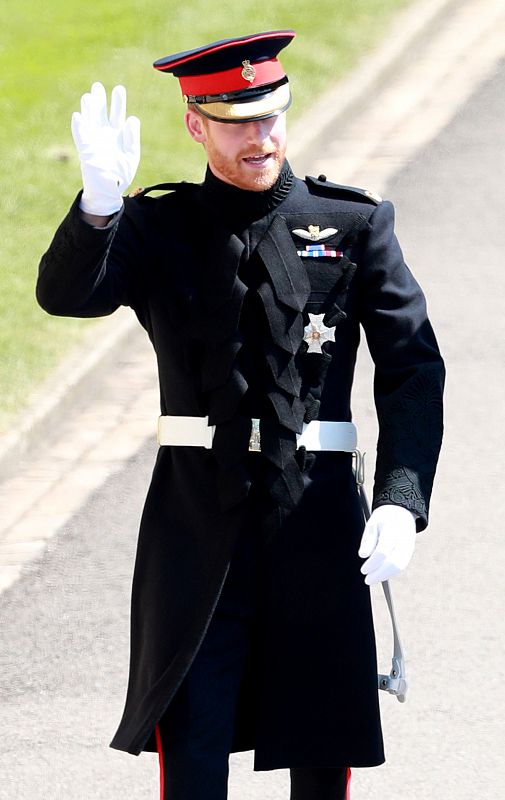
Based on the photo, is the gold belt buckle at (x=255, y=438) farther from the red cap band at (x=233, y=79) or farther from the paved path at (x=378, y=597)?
the paved path at (x=378, y=597)

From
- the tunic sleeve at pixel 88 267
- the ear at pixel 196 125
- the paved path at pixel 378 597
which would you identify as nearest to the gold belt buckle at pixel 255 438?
the tunic sleeve at pixel 88 267

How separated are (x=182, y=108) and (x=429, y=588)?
4.90 meters

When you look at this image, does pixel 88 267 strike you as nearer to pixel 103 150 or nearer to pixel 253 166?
pixel 103 150

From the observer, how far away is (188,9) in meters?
11.6

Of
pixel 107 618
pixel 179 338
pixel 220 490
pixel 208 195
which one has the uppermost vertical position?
pixel 208 195

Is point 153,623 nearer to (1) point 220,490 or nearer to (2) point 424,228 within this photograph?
(1) point 220,490

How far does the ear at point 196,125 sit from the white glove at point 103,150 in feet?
0.70

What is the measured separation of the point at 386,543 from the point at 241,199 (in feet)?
2.66

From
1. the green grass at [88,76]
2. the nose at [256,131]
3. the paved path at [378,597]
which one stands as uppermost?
the nose at [256,131]

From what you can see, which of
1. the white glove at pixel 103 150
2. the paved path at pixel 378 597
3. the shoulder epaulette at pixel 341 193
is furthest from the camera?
the paved path at pixel 378 597

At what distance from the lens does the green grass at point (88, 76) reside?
8.89 metres

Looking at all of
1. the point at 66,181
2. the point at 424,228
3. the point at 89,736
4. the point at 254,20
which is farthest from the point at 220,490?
the point at 254,20

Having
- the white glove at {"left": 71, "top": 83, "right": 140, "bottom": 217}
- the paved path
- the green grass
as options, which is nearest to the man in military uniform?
the white glove at {"left": 71, "top": 83, "right": 140, "bottom": 217}

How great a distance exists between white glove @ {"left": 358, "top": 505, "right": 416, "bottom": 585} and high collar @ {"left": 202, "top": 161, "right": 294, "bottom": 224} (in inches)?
27.6
